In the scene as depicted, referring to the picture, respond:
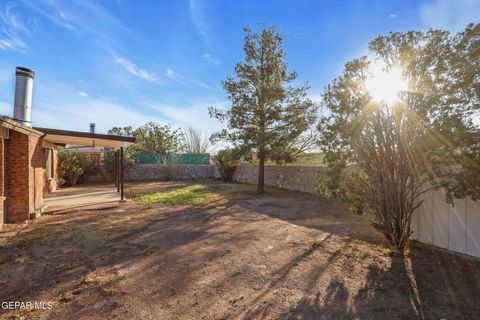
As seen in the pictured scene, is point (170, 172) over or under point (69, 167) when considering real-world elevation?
under

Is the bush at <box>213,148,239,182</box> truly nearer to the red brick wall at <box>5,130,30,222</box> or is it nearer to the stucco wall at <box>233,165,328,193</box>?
the stucco wall at <box>233,165,328,193</box>

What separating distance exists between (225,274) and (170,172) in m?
20.2

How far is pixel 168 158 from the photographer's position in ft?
78.5

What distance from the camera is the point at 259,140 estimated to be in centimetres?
1290

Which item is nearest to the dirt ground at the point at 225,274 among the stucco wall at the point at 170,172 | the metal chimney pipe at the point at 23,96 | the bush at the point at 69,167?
the metal chimney pipe at the point at 23,96

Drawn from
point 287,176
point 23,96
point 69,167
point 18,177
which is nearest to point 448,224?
point 18,177

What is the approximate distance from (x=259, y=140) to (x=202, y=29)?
19.3 feet

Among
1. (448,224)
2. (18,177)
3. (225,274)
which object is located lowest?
(225,274)

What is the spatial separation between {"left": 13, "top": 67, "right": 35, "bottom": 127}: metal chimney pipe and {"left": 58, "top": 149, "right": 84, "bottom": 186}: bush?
909 cm

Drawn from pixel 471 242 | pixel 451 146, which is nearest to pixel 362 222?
pixel 471 242

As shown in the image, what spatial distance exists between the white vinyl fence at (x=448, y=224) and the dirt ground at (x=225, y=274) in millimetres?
223

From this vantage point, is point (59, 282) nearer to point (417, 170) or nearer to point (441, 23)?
point (417, 170)

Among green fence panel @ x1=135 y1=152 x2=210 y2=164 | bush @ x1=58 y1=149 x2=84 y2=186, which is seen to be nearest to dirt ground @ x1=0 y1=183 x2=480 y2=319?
bush @ x1=58 y1=149 x2=84 y2=186

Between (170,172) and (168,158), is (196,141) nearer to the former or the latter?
(168,158)
